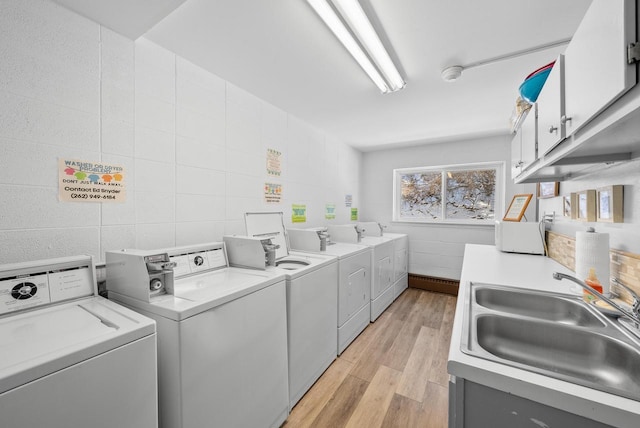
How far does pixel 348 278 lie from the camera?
2525 mm

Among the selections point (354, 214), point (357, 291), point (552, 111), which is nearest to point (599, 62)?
point (552, 111)

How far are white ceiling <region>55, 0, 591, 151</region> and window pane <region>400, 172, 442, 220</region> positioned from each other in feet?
5.56

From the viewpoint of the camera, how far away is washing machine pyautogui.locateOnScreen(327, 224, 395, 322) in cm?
309

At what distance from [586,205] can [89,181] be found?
299 centimetres

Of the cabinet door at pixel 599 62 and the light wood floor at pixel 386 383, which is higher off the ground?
the cabinet door at pixel 599 62

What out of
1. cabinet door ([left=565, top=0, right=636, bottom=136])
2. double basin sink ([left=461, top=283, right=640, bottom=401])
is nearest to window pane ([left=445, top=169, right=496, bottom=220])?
double basin sink ([left=461, top=283, right=640, bottom=401])

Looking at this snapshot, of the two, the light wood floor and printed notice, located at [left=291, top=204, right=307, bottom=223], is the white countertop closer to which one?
the light wood floor

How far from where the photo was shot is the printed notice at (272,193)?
8.79 ft

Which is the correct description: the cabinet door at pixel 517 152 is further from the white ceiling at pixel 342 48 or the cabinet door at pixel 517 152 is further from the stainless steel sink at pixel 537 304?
the stainless steel sink at pixel 537 304

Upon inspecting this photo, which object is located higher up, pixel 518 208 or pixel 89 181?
pixel 89 181

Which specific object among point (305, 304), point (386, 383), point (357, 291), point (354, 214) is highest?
point (354, 214)

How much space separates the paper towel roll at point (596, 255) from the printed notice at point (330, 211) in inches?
105

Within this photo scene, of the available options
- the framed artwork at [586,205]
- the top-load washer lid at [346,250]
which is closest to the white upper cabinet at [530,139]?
the framed artwork at [586,205]

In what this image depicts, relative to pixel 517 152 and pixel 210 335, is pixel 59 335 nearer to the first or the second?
pixel 210 335
